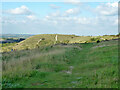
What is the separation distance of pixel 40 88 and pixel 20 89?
996 mm

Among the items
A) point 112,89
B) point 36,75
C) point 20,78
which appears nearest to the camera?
point 112,89

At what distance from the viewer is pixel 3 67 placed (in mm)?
13469

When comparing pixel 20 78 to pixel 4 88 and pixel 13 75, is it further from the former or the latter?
pixel 4 88

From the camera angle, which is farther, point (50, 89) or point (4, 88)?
point (4, 88)

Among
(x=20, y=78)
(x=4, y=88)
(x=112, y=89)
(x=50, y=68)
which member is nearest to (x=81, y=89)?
(x=112, y=89)

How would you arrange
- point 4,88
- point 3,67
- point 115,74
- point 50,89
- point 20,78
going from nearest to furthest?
point 50,89
point 4,88
point 115,74
point 20,78
point 3,67

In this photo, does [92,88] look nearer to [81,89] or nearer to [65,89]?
[81,89]

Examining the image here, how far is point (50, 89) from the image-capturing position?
8000mm

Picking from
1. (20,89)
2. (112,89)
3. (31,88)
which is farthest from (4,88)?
(112,89)

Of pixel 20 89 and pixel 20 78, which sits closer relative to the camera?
pixel 20 89

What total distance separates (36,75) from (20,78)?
4.02 feet

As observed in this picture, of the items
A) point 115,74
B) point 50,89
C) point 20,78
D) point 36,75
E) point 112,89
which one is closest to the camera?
point 112,89

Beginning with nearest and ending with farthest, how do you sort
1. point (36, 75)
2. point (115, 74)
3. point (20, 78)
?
point (115, 74)
point (20, 78)
point (36, 75)

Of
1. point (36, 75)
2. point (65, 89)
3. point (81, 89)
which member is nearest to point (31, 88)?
point (65, 89)
